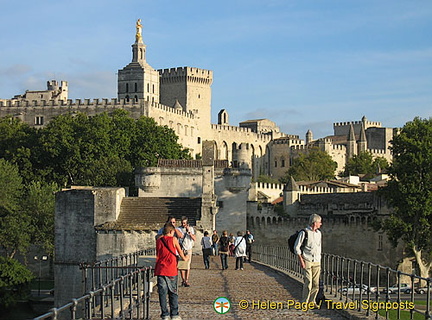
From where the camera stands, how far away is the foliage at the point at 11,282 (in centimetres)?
4675

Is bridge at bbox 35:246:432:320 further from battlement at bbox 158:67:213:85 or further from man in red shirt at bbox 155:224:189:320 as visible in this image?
battlement at bbox 158:67:213:85

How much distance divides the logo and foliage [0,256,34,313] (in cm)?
2833

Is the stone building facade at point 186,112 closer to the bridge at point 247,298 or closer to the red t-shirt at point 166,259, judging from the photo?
the bridge at point 247,298

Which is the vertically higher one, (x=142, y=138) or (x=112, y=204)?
(x=142, y=138)

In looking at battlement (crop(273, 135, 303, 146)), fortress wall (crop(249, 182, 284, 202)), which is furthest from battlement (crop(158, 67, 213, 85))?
fortress wall (crop(249, 182, 284, 202))

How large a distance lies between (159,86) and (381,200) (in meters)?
68.5

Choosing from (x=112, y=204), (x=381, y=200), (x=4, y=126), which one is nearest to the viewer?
(x=112, y=204)

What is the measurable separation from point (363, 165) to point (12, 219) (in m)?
79.5

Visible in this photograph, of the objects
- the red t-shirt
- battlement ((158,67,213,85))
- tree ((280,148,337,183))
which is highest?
battlement ((158,67,213,85))

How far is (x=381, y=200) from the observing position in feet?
212

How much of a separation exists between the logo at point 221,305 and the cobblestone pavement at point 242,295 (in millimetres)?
105

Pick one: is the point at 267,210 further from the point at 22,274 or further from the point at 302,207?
the point at 22,274

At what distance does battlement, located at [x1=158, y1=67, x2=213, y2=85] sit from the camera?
5012 inches

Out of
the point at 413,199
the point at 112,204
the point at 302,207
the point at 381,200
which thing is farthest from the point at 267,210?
the point at 112,204
